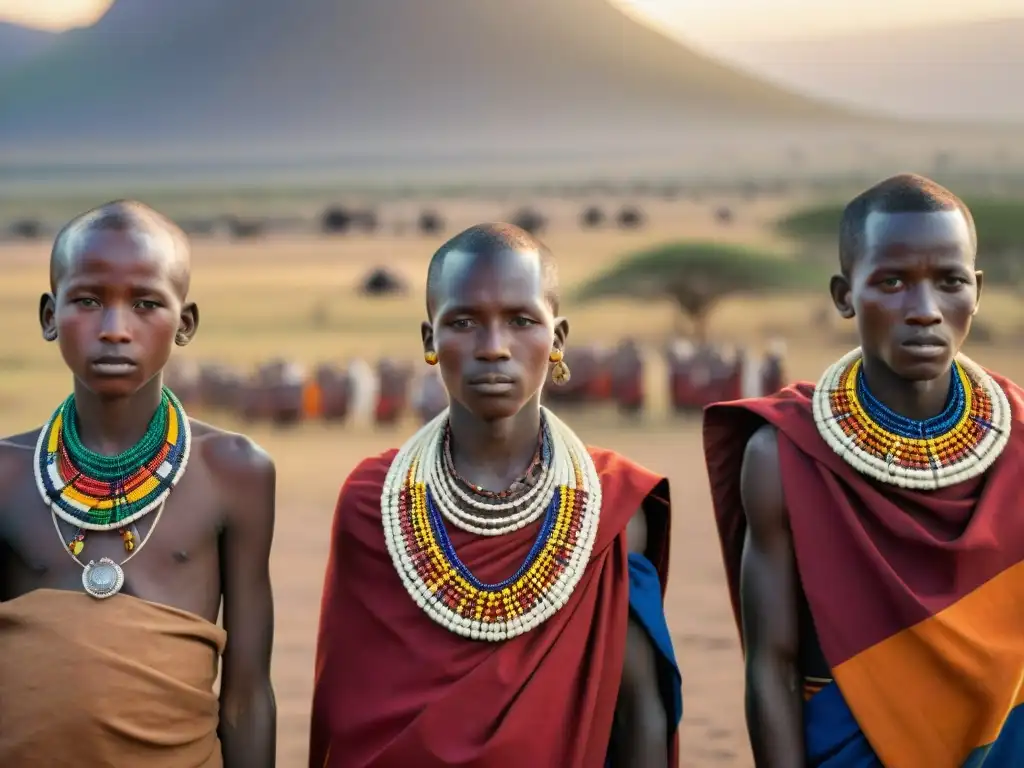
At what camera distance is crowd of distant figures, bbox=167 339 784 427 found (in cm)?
1756

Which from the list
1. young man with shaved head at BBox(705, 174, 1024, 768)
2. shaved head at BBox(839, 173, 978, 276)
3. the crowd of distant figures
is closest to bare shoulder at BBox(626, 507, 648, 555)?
young man with shaved head at BBox(705, 174, 1024, 768)

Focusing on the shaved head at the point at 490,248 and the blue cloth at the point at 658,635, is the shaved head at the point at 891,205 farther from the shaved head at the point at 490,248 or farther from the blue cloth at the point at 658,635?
the blue cloth at the point at 658,635

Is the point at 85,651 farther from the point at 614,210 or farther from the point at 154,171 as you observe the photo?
the point at 154,171

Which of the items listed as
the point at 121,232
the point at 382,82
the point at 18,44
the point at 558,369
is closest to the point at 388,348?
the point at 558,369

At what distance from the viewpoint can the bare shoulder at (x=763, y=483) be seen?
4.00 meters

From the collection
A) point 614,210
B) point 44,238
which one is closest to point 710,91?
point 614,210

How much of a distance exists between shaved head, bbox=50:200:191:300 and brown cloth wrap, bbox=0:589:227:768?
835 mm

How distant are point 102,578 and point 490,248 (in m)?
1.32

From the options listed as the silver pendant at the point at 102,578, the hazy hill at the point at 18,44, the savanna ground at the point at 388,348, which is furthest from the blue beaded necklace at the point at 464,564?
the hazy hill at the point at 18,44

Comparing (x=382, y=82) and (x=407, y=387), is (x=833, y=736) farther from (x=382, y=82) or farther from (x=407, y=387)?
(x=382, y=82)

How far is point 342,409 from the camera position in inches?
706

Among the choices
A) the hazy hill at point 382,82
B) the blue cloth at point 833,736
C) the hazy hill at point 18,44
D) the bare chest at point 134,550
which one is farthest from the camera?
the hazy hill at point 18,44

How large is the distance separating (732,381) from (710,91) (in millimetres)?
62771

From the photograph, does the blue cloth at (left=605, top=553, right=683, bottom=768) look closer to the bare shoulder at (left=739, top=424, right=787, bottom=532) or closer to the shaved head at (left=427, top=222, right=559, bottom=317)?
the bare shoulder at (left=739, top=424, right=787, bottom=532)
